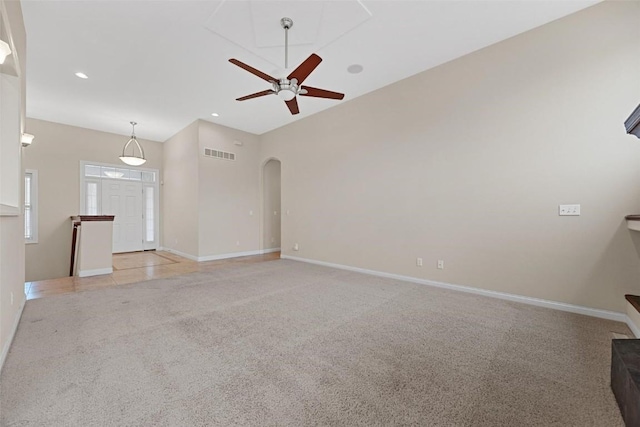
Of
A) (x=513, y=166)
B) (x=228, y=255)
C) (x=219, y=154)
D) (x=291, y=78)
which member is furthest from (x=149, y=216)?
(x=513, y=166)

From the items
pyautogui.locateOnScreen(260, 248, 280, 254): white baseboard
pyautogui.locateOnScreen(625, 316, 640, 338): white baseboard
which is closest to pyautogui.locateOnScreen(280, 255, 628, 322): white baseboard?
pyautogui.locateOnScreen(625, 316, 640, 338): white baseboard

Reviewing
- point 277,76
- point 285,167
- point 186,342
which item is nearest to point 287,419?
point 186,342

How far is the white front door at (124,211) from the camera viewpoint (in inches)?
282

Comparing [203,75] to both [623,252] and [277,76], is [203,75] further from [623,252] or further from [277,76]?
[623,252]

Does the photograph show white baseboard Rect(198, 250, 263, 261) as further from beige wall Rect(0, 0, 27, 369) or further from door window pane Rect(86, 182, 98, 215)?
beige wall Rect(0, 0, 27, 369)

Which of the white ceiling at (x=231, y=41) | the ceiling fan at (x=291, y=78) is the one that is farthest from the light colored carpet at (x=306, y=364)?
the white ceiling at (x=231, y=41)

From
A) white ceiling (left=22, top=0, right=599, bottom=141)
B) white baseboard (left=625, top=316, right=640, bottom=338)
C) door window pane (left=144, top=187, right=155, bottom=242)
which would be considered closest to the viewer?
white baseboard (left=625, top=316, right=640, bottom=338)

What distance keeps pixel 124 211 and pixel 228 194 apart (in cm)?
327

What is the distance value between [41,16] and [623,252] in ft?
22.4

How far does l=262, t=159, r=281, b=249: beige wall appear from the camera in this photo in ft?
24.7

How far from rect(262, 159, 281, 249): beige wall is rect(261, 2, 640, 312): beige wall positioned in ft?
10.4

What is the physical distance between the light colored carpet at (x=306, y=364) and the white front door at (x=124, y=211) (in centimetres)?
466

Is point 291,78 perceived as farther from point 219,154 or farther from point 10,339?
point 219,154

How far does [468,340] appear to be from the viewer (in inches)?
89.6
